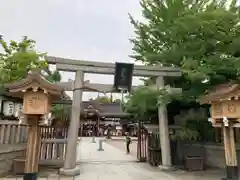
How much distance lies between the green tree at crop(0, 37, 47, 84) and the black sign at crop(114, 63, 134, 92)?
16.3ft

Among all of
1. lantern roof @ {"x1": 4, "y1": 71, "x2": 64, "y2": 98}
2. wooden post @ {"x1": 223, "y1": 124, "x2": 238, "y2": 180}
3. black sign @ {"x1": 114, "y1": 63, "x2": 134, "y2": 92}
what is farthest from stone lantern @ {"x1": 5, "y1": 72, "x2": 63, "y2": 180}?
wooden post @ {"x1": 223, "y1": 124, "x2": 238, "y2": 180}

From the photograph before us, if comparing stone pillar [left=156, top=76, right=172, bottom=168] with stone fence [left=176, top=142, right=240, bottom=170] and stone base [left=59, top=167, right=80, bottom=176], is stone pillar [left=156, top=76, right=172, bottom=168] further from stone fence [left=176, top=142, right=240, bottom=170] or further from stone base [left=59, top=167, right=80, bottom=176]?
stone base [left=59, top=167, right=80, bottom=176]

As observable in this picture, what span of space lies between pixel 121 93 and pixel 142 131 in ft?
12.8

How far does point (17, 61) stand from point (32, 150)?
27.4 ft

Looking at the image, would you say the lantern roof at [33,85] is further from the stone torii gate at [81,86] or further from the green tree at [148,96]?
the green tree at [148,96]

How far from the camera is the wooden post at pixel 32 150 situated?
19.2 feet

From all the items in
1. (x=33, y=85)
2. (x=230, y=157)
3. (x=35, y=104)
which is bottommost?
(x=230, y=157)

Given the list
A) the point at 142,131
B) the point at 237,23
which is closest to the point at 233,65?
the point at 237,23

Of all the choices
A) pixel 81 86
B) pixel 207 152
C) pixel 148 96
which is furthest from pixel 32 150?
pixel 207 152

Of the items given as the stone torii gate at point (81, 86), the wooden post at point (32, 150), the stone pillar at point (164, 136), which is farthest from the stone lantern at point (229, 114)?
the wooden post at point (32, 150)

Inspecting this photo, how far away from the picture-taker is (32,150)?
19.7 feet

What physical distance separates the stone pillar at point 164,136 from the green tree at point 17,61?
6.73 m

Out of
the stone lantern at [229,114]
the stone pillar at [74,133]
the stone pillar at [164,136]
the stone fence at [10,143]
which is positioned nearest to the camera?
the stone lantern at [229,114]

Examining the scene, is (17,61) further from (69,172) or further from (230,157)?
(230,157)
